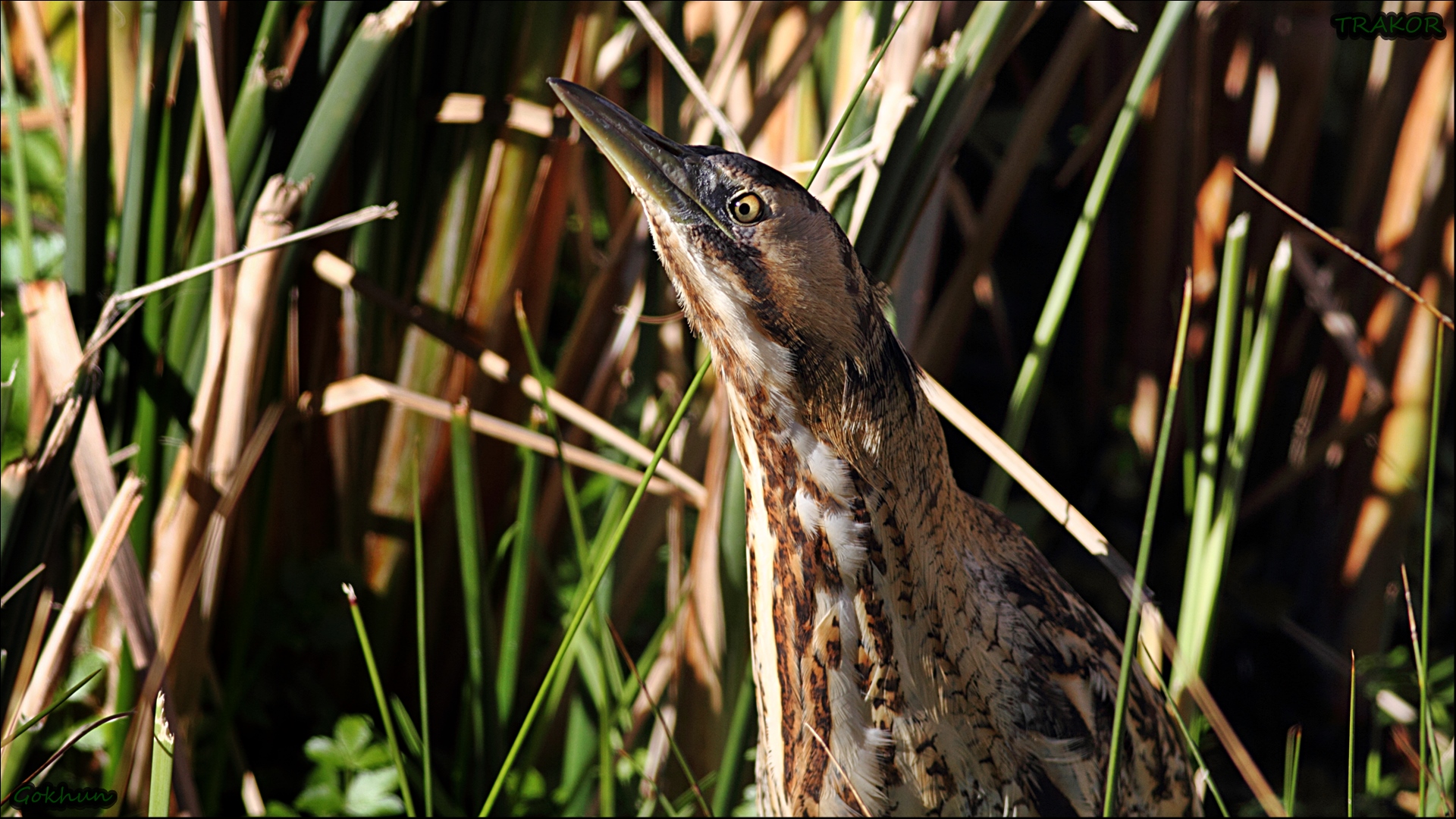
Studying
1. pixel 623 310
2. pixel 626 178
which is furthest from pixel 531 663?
pixel 626 178

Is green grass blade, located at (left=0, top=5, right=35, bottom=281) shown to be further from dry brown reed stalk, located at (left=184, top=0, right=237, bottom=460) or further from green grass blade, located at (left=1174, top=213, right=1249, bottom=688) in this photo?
green grass blade, located at (left=1174, top=213, right=1249, bottom=688)

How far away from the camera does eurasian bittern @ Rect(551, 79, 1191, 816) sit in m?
0.67

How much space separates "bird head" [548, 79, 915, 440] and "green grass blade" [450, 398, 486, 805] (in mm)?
338

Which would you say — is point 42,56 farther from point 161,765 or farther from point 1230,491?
point 1230,491

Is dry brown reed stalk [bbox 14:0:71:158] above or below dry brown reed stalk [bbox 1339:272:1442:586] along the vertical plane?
above

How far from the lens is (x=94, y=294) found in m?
1.00

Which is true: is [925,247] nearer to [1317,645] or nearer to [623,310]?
[623,310]

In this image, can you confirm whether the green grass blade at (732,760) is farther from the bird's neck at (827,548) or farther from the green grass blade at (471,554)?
the green grass blade at (471,554)

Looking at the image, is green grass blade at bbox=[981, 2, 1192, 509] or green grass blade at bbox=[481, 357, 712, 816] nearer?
green grass blade at bbox=[481, 357, 712, 816]

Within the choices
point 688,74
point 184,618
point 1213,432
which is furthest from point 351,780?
point 1213,432

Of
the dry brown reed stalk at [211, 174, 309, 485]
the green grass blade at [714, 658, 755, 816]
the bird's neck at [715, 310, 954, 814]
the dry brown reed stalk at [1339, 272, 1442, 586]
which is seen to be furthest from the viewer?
the dry brown reed stalk at [1339, 272, 1442, 586]

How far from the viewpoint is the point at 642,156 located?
26.6 inches

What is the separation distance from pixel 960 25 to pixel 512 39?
42 centimetres

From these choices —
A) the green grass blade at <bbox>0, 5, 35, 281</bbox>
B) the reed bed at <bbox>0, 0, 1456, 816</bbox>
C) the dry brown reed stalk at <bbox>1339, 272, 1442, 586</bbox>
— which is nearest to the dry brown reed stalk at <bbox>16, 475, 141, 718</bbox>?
the reed bed at <bbox>0, 0, 1456, 816</bbox>
